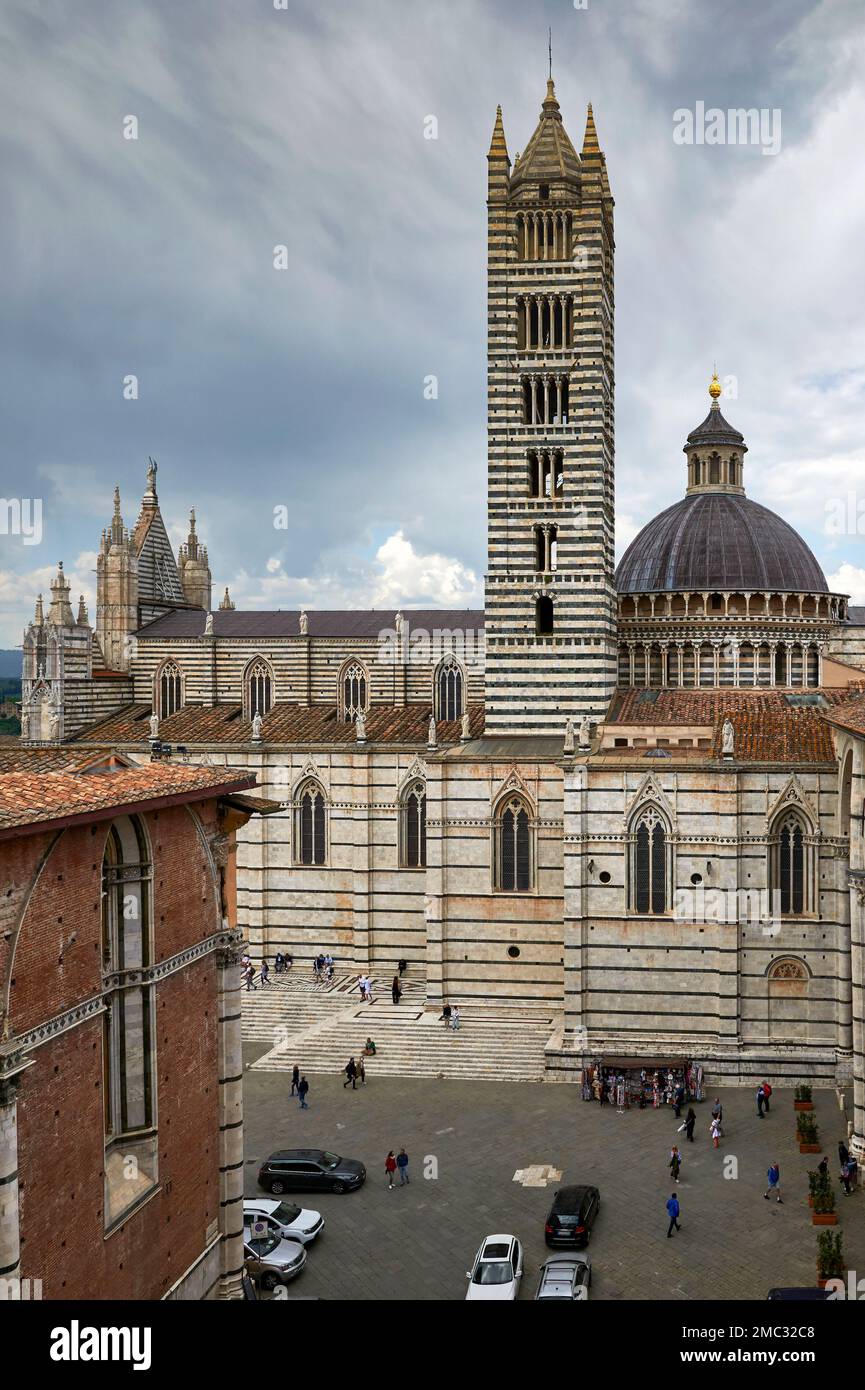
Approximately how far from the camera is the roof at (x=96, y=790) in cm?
1139

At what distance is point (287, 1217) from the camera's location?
2219 cm

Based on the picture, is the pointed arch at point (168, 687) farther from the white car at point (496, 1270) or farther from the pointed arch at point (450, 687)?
the white car at point (496, 1270)

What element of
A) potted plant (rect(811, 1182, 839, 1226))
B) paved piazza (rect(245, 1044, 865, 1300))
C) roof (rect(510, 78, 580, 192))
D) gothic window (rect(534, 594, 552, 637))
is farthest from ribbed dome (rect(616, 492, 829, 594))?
potted plant (rect(811, 1182, 839, 1226))

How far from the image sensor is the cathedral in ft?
104

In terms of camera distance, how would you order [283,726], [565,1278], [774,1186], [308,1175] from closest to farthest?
[565,1278]
[774,1186]
[308,1175]
[283,726]

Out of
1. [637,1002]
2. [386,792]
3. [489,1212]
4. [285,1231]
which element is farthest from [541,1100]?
[386,792]

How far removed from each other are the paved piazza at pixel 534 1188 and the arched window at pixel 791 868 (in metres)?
5.12

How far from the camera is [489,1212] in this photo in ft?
76.9

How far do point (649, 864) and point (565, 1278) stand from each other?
14502 mm

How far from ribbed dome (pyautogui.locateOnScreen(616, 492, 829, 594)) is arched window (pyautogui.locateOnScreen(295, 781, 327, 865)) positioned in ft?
47.9

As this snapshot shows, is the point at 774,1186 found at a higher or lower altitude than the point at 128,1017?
lower

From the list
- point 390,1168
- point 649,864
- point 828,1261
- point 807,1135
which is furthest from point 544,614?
point 828,1261

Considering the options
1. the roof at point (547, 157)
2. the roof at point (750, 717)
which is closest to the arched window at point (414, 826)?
the roof at point (750, 717)

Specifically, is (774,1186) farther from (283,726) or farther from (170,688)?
(170,688)
